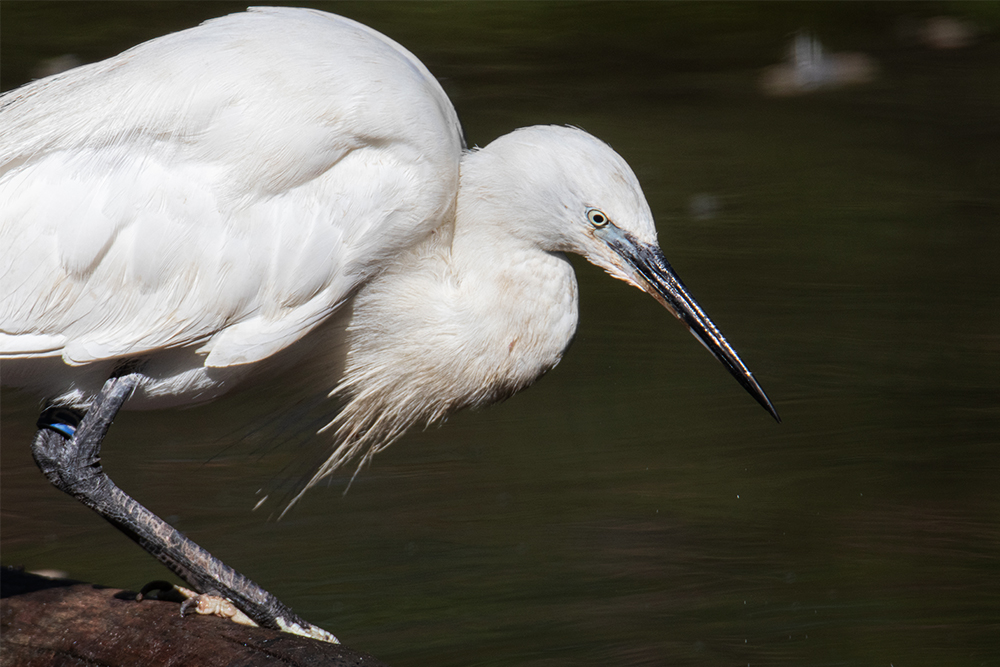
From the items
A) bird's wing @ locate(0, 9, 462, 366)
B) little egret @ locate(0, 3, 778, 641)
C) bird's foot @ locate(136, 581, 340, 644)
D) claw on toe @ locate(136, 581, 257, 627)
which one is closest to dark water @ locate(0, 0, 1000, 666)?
bird's foot @ locate(136, 581, 340, 644)

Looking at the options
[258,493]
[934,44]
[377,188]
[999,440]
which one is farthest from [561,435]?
[934,44]

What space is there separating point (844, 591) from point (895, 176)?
12.2 feet

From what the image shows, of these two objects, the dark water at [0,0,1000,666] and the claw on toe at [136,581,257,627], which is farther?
the dark water at [0,0,1000,666]

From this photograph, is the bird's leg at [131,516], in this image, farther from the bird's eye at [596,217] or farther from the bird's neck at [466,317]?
the bird's eye at [596,217]

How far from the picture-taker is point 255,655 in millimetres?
2459

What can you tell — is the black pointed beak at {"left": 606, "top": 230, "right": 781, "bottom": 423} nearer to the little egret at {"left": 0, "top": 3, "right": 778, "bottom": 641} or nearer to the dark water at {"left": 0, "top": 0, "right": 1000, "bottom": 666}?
the little egret at {"left": 0, "top": 3, "right": 778, "bottom": 641}

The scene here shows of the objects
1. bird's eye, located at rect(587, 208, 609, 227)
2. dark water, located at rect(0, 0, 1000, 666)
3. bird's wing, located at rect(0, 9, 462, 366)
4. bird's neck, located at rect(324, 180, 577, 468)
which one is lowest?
dark water, located at rect(0, 0, 1000, 666)

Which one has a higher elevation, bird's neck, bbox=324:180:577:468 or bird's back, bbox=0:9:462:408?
bird's back, bbox=0:9:462:408

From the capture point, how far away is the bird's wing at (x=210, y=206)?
113 inches

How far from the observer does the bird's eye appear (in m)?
2.90

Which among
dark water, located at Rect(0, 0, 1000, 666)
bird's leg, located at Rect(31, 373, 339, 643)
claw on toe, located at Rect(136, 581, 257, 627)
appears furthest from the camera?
dark water, located at Rect(0, 0, 1000, 666)

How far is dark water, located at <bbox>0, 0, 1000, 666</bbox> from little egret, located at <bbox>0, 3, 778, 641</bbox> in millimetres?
974

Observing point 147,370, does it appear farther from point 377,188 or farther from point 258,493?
point 258,493

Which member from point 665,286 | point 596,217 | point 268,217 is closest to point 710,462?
point 665,286
